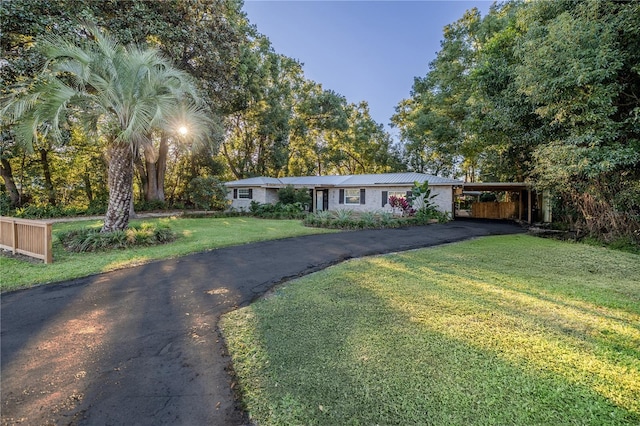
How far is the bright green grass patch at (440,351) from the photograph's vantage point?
2.25 m

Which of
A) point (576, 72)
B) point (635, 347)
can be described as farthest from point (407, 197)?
point (635, 347)

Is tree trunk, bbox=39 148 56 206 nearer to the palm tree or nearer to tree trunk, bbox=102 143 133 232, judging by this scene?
the palm tree

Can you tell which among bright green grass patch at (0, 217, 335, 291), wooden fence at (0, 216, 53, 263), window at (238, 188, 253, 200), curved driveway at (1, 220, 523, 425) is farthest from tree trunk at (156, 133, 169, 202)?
curved driveway at (1, 220, 523, 425)

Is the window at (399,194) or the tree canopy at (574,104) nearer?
the tree canopy at (574,104)

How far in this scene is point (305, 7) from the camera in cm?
1289

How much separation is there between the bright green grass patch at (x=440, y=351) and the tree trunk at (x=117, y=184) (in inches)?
267

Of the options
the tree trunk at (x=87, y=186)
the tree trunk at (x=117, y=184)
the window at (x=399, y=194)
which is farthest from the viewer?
the tree trunk at (x=87, y=186)

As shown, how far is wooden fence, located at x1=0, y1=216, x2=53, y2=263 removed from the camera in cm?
660

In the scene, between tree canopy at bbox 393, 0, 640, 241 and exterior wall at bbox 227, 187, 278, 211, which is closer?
tree canopy at bbox 393, 0, 640, 241

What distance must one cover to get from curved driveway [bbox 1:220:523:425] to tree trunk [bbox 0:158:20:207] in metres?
17.3

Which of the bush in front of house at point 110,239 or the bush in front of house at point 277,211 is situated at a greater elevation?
the bush in front of house at point 277,211

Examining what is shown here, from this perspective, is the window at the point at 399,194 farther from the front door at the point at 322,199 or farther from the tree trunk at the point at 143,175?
the tree trunk at the point at 143,175

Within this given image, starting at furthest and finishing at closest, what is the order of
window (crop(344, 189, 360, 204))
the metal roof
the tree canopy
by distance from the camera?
window (crop(344, 189, 360, 204)) < the metal roof < the tree canopy

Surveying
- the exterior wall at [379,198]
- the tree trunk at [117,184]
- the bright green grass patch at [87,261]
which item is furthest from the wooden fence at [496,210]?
the tree trunk at [117,184]
